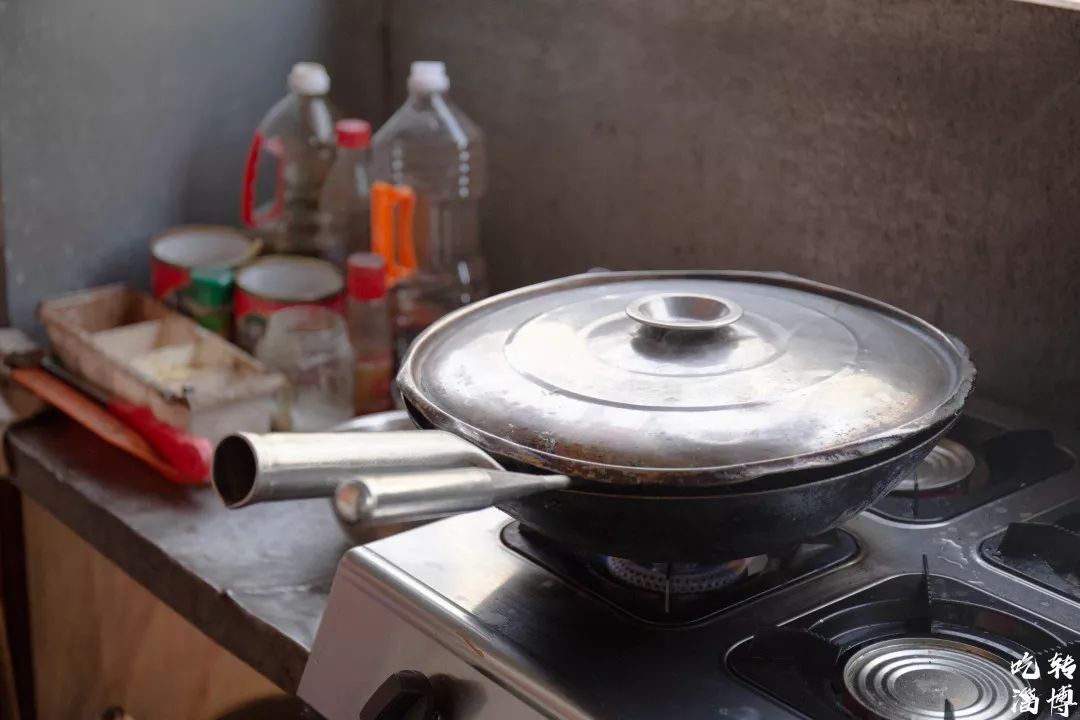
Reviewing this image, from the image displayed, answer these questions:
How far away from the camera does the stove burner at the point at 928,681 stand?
2.38ft

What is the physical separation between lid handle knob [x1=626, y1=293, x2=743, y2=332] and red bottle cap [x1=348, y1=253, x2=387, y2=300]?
507 millimetres

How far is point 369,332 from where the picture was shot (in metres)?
1.35

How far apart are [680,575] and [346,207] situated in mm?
818

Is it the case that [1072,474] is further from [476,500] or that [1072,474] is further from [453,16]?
[453,16]

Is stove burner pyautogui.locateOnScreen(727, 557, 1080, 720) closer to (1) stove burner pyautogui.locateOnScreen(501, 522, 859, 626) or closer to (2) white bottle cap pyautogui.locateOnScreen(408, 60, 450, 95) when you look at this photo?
(1) stove burner pyautogui.locateOnScreen(501, 522, 859, 626)

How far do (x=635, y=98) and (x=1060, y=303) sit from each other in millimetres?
512

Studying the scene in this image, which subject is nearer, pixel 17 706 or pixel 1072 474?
pixel 1072 474

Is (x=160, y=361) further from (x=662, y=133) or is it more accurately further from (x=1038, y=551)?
(x=1038, y=551)

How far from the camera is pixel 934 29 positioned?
1.09m

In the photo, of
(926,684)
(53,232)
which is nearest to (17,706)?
(53,232)

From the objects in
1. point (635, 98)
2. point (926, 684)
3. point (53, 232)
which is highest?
point (635, 98)

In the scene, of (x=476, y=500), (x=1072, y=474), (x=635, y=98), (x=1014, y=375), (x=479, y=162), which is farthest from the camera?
(x=479, y=162)

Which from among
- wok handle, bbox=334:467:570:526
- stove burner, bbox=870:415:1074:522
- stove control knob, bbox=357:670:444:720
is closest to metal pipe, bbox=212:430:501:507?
wok handle, bbox=334:467:570:526

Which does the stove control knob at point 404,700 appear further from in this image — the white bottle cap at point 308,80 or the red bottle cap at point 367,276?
the white bottle cap at point 308,80
